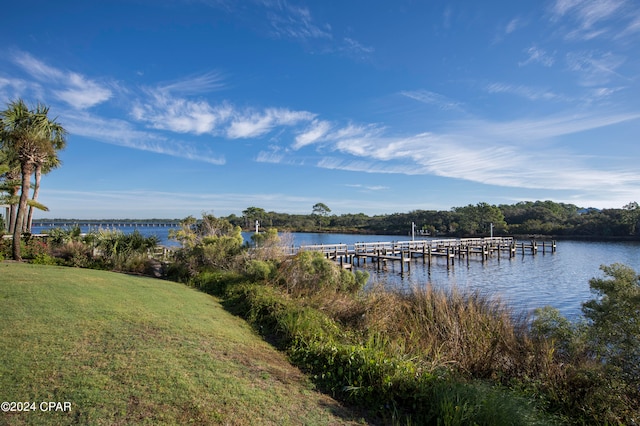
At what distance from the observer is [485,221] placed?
79562 millimetres

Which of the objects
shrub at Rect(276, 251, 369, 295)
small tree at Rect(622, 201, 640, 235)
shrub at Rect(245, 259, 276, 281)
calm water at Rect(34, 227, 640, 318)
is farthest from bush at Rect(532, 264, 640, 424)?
small tree at Rect(622, 201, 640, 235)

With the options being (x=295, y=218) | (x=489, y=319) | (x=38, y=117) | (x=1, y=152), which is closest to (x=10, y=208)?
(x=1, y=152)

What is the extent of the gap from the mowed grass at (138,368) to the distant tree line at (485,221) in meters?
35.4

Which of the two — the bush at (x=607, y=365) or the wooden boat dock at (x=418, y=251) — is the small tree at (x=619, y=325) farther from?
the wooden boat dock at (x=418, y=251)

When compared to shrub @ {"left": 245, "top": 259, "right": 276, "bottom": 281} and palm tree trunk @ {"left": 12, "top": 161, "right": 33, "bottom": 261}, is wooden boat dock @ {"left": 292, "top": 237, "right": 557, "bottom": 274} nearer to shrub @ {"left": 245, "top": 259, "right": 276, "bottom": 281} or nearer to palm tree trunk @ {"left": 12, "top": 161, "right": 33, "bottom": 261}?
shrub @ {"left": 245, "top": 259, "right": 276, "bottom": 281}

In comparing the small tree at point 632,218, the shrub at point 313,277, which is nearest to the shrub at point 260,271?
the shrub at point 313,277

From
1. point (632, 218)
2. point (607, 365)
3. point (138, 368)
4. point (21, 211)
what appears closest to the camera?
point (138, 368)

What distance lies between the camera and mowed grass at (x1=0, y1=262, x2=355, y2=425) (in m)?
3.50

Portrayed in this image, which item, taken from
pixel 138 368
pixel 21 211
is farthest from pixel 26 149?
pixel 138 368

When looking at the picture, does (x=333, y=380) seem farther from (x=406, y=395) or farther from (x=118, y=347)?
(x=118, y=347)

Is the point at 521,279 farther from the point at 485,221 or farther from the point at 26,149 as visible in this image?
the point at 485,221

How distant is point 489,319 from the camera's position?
7711 millimetres

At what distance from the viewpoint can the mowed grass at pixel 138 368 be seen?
11.5 ft

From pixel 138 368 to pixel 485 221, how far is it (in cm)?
8512
